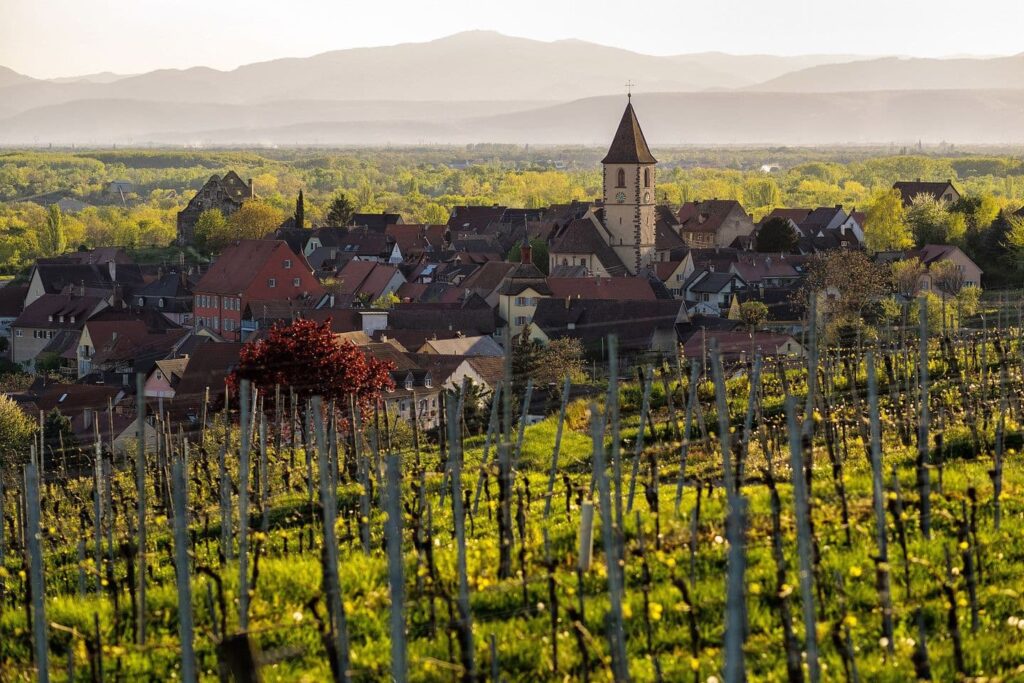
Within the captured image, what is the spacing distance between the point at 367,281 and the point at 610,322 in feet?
78.1

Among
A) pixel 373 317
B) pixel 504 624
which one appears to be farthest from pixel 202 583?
pixel 373 317

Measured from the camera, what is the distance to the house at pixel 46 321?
2544 inches

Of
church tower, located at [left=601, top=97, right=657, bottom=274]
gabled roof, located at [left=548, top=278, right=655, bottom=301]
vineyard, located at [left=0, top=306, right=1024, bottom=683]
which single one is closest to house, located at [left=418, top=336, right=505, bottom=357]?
gabled roof, located at [left=548, top=278, right=655, bottom=301]

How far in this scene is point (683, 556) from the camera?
30.2ft

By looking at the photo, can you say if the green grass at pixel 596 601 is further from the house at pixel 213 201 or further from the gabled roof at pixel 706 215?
the house at pixel 213 201

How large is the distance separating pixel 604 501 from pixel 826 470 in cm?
602

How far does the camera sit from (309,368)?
69.5 feet

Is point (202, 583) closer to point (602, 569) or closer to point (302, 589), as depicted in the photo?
point (302, 589)

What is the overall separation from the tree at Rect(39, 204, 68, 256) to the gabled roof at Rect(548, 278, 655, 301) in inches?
2256

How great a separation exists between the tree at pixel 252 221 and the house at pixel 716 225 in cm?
2731

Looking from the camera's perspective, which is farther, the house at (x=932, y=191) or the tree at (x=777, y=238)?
the house at (x=932, y=191)

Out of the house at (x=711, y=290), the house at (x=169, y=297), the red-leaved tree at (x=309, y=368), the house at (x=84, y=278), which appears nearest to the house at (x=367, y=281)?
the house at (x=169, y=297)

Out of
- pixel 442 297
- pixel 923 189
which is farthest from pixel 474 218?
pixel 442 297

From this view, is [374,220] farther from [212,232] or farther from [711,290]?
[711,290]
